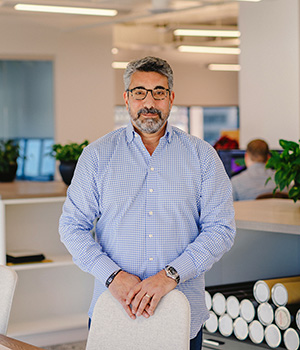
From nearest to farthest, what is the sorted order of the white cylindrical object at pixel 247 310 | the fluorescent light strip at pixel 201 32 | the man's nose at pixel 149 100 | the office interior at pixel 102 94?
the man's nose at pixel 149 100
the white cylindrical object at pixel 247 310
the office interior at pixel 102 94
the fluorescent light strip at pixel 201 32

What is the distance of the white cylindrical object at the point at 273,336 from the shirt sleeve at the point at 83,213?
40.6 inches

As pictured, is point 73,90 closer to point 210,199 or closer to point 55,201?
point 55,201

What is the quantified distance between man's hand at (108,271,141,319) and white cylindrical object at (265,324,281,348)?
0.98 meters

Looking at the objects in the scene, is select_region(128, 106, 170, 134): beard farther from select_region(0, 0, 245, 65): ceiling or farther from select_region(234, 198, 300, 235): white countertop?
select_region(0, 0, 245, 65): ceiling

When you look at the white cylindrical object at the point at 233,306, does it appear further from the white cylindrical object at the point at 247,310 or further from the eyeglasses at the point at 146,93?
the eyeglasses at the point at 146,93

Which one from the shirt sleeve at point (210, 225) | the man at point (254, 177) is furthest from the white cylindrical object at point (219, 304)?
the man at point (254, 177)

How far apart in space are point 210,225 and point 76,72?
7.77m

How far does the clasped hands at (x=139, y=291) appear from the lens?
78.1 inches

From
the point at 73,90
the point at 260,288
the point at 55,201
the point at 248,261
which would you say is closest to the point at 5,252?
the point at 55,201

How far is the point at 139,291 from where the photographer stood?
2.05 meters

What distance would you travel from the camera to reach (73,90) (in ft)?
31.8

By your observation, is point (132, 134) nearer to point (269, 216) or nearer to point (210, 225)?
point (210, 225)

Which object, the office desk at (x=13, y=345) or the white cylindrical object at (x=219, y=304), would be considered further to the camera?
the white cylindrical object at (x=219, y=304)

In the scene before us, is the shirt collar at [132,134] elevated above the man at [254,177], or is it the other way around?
the shirt collar at [132,134]
